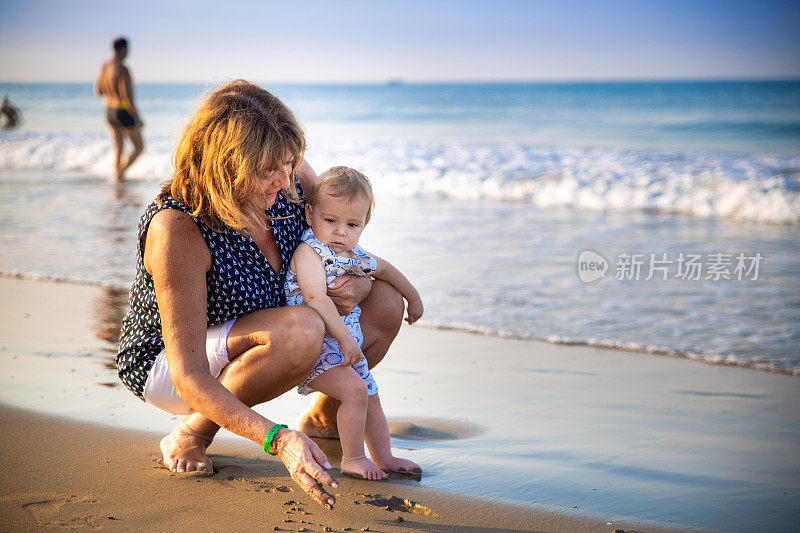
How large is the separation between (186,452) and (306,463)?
0.88m

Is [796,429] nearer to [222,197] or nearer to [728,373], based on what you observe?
[728,373]

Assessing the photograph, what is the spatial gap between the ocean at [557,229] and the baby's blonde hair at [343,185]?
1.55 ft

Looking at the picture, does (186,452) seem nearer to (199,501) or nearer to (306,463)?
(199,501)

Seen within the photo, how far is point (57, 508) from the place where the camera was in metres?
2.11

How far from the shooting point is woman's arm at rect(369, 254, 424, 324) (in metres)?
2.68

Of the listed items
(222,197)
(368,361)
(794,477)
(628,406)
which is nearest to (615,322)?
(628,406)

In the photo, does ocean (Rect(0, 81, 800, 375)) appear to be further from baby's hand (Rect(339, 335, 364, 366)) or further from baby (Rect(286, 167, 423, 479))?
baby's hand (Rect(339, 335, 364, 366))

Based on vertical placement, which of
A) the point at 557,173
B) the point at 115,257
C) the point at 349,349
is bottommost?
the point at 115,257

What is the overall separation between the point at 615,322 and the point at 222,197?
124 inches

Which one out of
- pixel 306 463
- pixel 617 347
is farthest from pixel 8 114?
pixel 306 463

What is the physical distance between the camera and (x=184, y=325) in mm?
2035

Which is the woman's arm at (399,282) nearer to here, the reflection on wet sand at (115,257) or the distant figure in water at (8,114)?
the reflection on wet sand at (115,257)

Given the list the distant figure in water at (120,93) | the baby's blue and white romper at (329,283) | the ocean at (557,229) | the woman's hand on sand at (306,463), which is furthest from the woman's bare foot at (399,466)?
the distant figure in water at (120,93)

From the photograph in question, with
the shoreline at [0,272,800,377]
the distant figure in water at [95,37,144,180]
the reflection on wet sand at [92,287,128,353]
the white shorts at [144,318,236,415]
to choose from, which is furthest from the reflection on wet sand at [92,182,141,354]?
the shoreline at [0,272,800,377]
